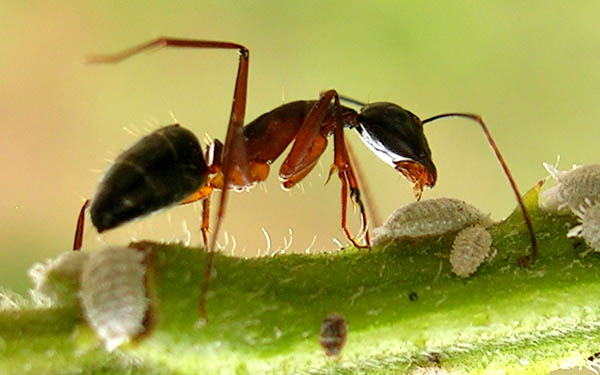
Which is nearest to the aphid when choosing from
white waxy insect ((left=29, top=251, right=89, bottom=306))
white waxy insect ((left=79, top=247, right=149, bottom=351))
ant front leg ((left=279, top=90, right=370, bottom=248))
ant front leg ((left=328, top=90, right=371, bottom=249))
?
white waxy insect ((left=79, top=247, right=149, bottom=351))

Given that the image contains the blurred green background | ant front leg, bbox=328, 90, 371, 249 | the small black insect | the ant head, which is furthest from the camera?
the blurred green background

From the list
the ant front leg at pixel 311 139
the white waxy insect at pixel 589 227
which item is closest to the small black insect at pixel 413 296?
the white waxy insect at pixel 589 227

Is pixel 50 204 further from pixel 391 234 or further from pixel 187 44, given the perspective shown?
pixel 391 234

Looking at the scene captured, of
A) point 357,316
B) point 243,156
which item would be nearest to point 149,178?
point 243,156

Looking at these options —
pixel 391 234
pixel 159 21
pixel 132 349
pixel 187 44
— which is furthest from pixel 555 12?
pixel 132 349

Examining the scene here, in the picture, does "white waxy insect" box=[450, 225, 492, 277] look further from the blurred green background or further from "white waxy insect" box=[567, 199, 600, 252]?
the blurred green background
